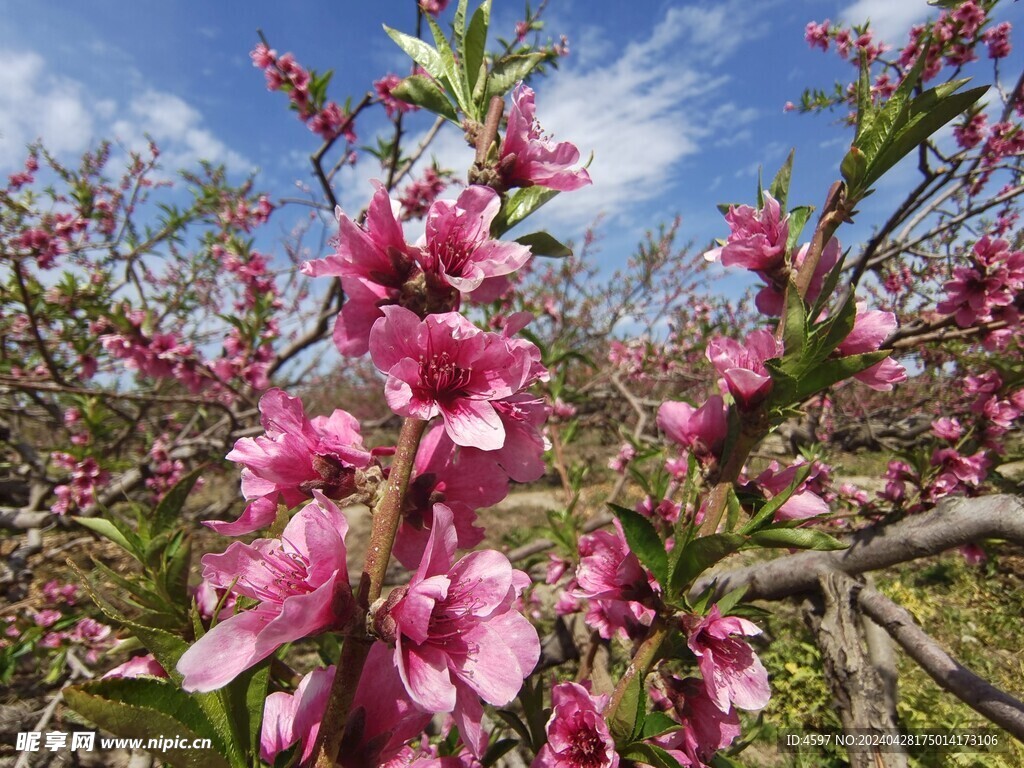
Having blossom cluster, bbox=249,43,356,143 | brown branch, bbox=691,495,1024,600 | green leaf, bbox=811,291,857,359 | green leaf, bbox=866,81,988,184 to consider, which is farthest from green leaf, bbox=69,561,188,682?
blossom cluster, bbox=249,43,356,143

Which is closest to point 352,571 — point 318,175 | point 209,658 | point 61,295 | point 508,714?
point 61,295

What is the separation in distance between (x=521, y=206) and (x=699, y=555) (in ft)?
2.51

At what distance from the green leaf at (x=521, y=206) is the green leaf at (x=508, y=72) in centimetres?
29

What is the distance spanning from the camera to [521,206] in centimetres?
107

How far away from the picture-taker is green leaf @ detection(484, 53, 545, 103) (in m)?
1.19

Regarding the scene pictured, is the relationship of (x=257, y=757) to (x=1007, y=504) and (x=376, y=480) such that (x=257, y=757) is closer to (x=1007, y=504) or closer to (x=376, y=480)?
(x=376, y=480)

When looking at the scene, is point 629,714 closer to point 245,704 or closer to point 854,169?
point 245,704

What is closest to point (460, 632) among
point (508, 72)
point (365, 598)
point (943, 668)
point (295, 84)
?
point (365, 598)

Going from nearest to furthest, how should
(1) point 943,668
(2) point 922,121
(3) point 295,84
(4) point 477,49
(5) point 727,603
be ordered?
(2) point 922,121, (5) point 727,603, (4) point 477,49, (1) point 943,668, (3) point 295,84

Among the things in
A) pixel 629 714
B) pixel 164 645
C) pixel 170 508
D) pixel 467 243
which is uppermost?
pixel 467 243

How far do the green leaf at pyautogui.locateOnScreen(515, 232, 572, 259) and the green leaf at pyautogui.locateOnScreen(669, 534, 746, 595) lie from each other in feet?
2.01

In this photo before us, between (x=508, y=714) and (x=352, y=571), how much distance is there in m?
5.12

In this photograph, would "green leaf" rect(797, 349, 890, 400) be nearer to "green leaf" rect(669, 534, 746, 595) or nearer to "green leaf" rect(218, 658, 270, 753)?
"green leaf" rect(669, 534, 746, 595)

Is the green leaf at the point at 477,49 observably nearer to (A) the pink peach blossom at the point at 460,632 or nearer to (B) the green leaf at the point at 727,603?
(A) the pink peach blossom at the point at 460,632
